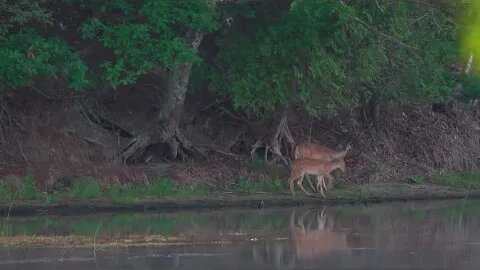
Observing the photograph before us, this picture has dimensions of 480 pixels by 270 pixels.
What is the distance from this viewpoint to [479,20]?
27.2m

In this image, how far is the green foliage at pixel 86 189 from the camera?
2670 centimetres

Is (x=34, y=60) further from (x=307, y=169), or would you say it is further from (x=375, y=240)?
(x=375, y=240)

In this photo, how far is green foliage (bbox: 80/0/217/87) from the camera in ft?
85.1

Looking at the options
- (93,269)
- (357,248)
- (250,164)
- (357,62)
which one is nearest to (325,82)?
(357,62)

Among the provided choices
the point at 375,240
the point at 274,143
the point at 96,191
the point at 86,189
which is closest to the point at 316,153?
the point at 274,143

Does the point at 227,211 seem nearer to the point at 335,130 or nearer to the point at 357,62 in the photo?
A: the point at 357,62

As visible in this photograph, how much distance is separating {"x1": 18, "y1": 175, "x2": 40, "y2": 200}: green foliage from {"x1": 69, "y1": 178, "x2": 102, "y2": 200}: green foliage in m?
0.85

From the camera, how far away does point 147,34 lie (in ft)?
86.1

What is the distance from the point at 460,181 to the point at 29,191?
41.3 feet

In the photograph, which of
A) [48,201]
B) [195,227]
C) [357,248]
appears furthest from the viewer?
[48,201]

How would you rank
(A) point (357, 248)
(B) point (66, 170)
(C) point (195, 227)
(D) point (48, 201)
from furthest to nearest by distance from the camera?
(B) point (66, 170) → (D) point (48, 201) → (C) point (195, 227) → (A) point (357, 248)

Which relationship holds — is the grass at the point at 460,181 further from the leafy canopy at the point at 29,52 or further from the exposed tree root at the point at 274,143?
the leafy canopy at the point at 29,52

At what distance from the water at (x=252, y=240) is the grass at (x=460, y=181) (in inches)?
194

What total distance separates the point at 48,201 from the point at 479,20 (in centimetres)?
1104
